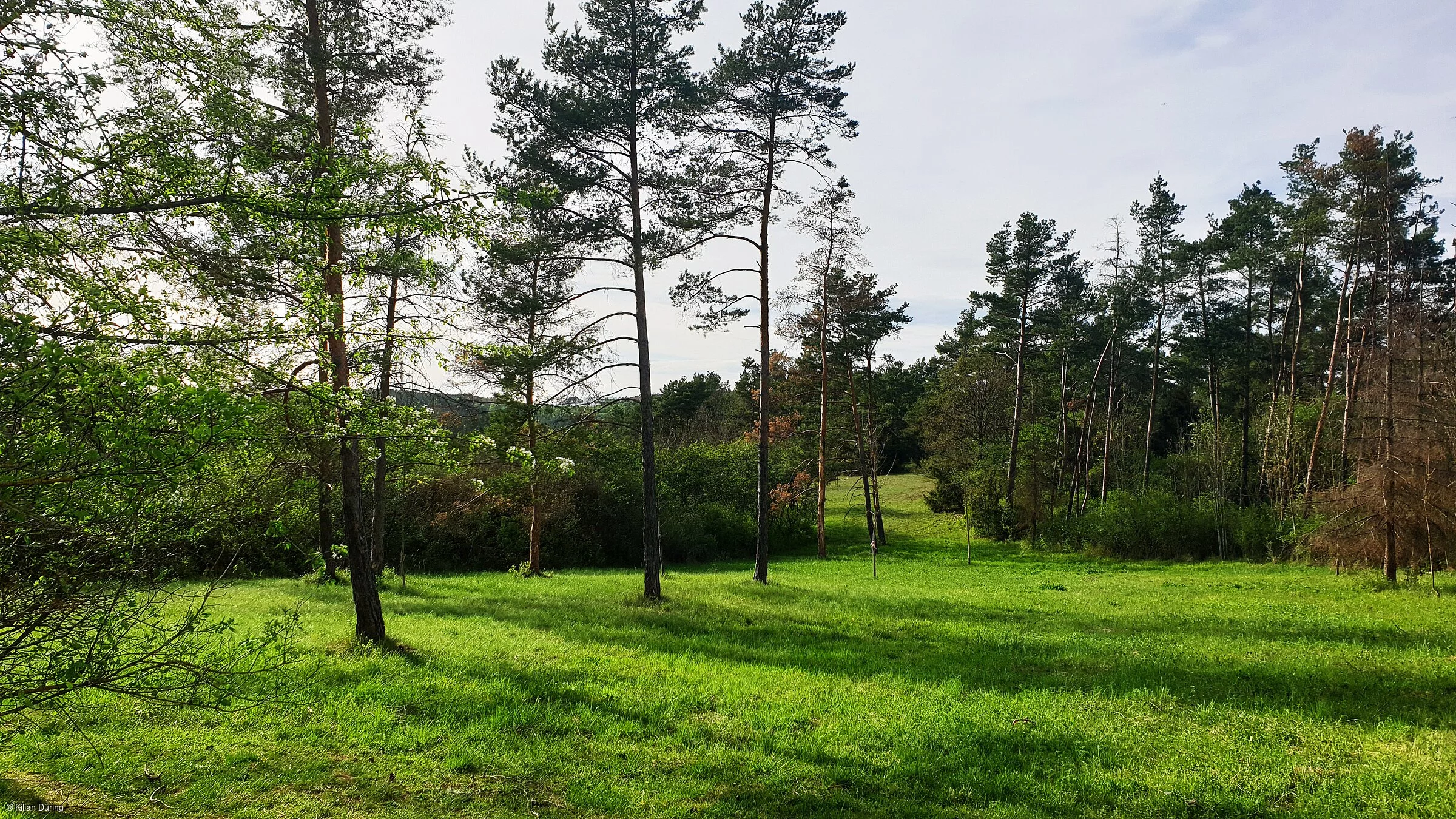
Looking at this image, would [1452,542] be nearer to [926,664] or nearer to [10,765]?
[926,664]

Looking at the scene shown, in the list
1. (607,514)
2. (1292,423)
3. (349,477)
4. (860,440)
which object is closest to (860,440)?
(860,440)

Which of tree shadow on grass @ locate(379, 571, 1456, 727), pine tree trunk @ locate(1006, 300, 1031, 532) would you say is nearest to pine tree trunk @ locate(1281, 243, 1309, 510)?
pine tree trunk @ locate(1006, 300, 1031, 532)

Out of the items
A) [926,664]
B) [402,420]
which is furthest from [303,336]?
[926,664]

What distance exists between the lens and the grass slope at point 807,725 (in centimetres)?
495

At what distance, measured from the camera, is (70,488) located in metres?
3.16

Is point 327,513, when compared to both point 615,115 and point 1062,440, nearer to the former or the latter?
point 615,115

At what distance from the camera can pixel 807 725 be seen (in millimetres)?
6633

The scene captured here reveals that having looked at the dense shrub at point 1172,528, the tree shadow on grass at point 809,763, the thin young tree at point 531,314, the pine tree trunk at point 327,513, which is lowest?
the dense shrub at point 1172,528

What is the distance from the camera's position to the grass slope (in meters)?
4.95

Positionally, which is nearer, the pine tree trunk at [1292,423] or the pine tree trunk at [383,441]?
the pine tree trunk at [383,441]

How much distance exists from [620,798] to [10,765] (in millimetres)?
4666

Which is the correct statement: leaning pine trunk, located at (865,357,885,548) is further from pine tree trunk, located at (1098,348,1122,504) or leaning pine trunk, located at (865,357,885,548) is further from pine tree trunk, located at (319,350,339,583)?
pine tree trunk, located at (319,350,339,583)

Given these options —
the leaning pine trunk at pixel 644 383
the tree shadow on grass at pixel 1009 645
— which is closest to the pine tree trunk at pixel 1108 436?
the tree shadow on grass at pixel 1009 645

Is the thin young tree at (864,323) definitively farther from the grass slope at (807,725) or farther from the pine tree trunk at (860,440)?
the grass slope at (807,725)
